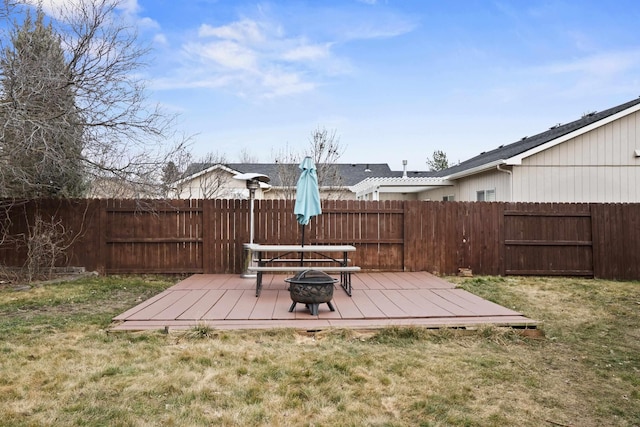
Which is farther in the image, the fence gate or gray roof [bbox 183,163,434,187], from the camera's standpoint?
gray roof [bbox 183,163,434,187]

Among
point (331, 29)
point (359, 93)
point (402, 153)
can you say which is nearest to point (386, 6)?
point (331, 29)

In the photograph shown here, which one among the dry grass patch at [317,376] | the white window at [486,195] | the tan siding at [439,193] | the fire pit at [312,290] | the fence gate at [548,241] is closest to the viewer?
the dry grass patch at [317,376]

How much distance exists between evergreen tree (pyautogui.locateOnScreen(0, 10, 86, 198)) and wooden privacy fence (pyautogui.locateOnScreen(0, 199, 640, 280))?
1532 millimetres

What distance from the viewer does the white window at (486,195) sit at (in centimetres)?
1191

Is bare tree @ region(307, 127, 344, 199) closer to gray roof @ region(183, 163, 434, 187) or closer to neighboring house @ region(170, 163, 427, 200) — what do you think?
neighboring house @ region(170, 163, 427, 200)

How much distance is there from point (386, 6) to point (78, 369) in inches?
429

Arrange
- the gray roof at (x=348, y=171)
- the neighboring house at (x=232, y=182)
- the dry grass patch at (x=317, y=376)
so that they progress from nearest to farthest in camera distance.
Answer: the dry grass patch at (x=317, y=376) → the neighboring house at (x=232, y=182) → the gray roof at (x=348, y=171)

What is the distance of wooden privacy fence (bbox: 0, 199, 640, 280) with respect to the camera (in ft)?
29.1

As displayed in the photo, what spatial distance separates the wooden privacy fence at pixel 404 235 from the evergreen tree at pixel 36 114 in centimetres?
153

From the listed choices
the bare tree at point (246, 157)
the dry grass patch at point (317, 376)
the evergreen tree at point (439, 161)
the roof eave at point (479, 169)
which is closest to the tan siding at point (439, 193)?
the roof eave at point (479, 169)

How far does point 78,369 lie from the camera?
3.56 meters

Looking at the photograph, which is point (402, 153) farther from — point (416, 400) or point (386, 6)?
point (416, 400)

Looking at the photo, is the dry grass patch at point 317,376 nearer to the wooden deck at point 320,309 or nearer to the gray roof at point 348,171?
the wooden deck at point 320,309

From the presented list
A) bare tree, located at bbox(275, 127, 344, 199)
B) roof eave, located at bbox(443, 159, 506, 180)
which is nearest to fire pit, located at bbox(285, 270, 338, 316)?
roof eave, located at bbox(443, 159, 506, 180)
